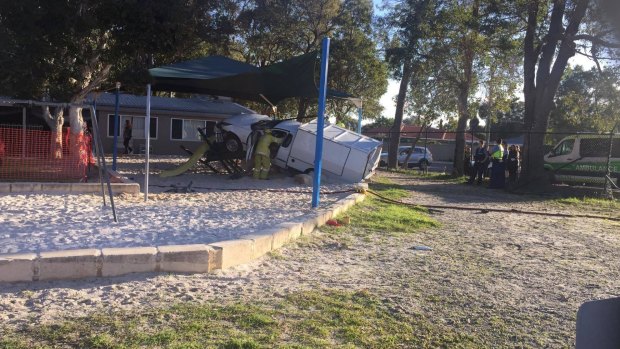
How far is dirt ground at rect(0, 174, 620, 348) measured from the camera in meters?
4.57

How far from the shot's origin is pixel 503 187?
19344mm

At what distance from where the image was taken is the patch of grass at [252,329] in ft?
12.6

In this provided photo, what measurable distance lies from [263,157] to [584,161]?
38.8 feet

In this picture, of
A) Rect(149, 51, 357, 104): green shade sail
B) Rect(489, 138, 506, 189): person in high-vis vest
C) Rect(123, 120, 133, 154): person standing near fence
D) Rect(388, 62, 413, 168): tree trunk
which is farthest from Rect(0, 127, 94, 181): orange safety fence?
Rect(388, 62, 413, 168): tree trunk

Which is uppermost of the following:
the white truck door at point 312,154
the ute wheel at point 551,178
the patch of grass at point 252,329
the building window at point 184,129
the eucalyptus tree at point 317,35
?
the eucalyptus tree at point 317,35

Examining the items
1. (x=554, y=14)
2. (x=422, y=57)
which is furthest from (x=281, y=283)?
(x=422, y=57)

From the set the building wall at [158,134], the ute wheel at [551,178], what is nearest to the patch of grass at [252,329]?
the ute wheel at [551,178]

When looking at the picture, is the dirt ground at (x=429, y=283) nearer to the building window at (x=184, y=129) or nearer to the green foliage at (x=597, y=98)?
the green foliage at (x=597, y=98)

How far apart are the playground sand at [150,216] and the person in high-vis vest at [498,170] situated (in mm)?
8851

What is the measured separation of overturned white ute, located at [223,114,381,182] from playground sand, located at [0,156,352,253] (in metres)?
2.43

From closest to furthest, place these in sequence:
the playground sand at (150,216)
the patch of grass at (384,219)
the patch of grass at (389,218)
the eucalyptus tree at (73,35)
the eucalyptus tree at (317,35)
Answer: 1. the playground sand at (150,216)
2. the patch of grass at (384,219)
3. the patch of grass at (389,218)
4. the eucalyptus tree at (73,35)
5. the eucalyptus tree at (317,35)

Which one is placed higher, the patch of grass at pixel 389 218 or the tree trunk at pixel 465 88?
the tree trunk at pixel 465 88

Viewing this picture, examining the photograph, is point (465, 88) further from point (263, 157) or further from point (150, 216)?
point (150, 216)

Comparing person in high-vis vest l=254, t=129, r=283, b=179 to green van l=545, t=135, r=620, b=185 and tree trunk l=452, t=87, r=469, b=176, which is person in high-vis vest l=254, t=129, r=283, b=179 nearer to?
green van l=545, t=135, r=620, b=185
